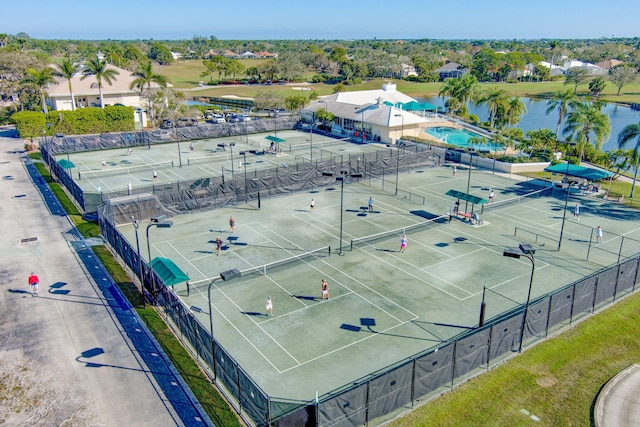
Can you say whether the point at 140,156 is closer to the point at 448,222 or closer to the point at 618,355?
the point at 448,222

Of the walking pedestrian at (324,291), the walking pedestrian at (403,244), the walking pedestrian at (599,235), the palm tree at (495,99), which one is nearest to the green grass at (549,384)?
the walking pedestrian at (324,291)

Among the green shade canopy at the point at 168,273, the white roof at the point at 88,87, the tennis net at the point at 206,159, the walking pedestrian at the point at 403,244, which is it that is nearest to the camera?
the green shade canopy at the point at 168,273

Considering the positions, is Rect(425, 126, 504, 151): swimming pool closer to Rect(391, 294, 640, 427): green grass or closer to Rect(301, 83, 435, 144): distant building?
Rect(301, 83, 435, 144): distant building

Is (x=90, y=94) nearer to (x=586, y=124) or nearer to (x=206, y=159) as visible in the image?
(x=206, y=159)

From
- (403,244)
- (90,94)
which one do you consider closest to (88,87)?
(90,94)

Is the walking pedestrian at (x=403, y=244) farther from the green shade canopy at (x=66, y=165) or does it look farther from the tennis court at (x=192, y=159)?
the green shade canopy at (x=66, y=165)

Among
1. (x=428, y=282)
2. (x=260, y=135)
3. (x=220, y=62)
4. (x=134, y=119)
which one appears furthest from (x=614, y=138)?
(x=220, y=62)

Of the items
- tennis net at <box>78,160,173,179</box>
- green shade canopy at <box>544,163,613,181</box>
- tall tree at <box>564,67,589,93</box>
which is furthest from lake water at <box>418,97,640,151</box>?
tennis net at <box>78,160,173,179</box>
